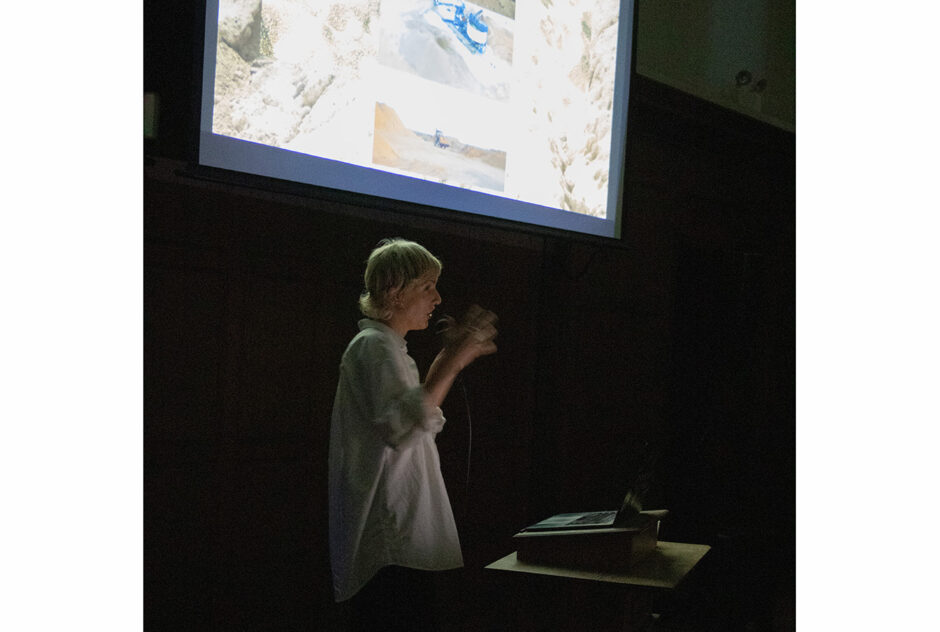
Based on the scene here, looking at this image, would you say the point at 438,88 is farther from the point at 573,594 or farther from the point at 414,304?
the point at 573,594

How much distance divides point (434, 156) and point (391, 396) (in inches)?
32.1

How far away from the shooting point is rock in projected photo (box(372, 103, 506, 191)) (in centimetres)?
209

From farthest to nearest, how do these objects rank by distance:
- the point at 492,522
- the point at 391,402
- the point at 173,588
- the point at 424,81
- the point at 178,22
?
the point at 492,522 → the point at 424,81 → the point at 173,588 → the point at 178,22 → the point at 391,402

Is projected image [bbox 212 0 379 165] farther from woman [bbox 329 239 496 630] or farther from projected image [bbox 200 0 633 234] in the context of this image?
woman [bbox 329 239 496 630]

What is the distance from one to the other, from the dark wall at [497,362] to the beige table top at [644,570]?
18 cm

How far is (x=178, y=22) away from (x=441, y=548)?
51.5 inches

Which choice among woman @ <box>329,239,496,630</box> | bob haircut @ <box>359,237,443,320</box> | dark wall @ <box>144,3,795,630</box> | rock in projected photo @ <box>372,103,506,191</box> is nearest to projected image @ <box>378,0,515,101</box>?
rock in projected photo @ <box>372,103,506,191</box>

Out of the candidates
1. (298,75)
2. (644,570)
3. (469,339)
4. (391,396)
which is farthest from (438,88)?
(644,570)

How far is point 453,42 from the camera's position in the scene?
2248 mm

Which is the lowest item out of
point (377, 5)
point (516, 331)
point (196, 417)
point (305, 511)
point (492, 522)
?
point (492, 522)

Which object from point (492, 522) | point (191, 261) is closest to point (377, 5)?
point (191, 261)

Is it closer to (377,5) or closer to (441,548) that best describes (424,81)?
(377,5)

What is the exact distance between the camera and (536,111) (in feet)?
8.22

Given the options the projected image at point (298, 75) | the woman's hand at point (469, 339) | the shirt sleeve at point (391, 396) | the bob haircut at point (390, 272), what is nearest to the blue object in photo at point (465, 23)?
the projected image at point (298, 75)
